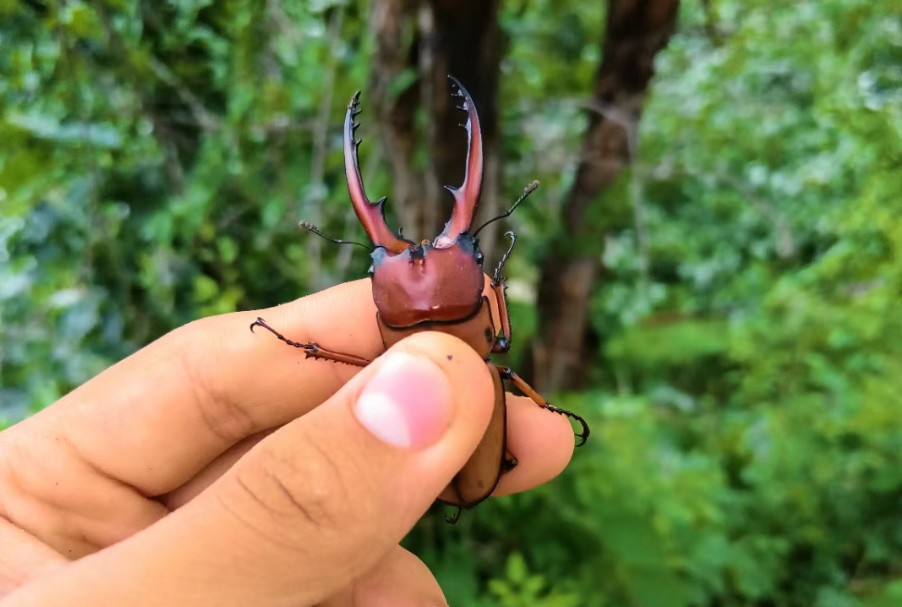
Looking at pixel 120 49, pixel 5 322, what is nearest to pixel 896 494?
pixel 120 49

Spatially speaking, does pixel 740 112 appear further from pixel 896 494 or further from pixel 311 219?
pixel 311 219

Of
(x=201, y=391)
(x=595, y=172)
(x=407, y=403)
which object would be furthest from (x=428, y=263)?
(x=595, y=172)

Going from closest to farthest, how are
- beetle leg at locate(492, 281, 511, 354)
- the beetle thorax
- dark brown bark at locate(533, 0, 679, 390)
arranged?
the beetle thorax < beetle leg at locate(492, 281, 511, 354) < dark brown bark at locate(533, 0, 679, 390)

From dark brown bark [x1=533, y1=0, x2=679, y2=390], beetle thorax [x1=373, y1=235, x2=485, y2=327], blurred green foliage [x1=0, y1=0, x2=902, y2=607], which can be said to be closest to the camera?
beetle thorax [x1=373, y1=235, x2=485, y2=327]

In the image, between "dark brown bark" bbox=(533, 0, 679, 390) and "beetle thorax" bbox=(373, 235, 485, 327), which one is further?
"dark brown bark" bbox=(533, 0, 679, 390)

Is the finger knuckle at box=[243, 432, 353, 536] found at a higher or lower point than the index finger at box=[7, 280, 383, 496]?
higher

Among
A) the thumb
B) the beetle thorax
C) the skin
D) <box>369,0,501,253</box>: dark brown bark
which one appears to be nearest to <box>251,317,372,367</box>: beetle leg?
the skin

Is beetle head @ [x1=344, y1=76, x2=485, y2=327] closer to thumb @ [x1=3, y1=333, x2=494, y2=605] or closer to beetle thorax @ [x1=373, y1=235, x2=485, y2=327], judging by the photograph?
beetle thorax @ [x1=373, y1=235, x2=485, y2=327]
